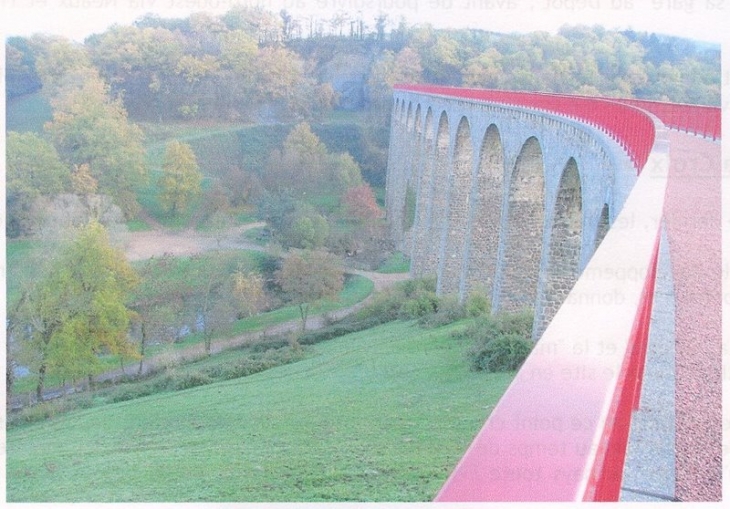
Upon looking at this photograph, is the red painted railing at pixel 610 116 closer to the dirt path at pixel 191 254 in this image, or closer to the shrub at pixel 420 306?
the shrub at pixel 420 306

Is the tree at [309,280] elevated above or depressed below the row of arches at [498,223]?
below

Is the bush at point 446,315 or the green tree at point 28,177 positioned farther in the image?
the green tree at point 28,177

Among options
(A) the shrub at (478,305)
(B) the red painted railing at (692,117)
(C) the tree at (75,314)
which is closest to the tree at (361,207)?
(C) the tree at (75,314)

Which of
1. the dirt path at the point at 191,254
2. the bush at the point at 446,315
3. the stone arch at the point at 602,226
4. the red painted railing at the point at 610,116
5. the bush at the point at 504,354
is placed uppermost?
the red painted railing at the point at 610,116

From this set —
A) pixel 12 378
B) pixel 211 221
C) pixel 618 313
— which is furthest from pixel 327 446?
pixel 211 221

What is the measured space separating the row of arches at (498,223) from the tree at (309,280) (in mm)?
3518

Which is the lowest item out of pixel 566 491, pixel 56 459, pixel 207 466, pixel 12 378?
pixel 12 378

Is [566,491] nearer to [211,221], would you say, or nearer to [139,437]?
[139,437]

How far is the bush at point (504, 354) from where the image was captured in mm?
13578

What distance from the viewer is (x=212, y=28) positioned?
59.8m

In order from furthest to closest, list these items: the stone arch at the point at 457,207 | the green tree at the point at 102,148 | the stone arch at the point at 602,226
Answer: the green tree at the point at 102,148, the stone arch at the point at 457,207, the stone arch at the point at 602,226

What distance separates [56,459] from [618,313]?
11.8m

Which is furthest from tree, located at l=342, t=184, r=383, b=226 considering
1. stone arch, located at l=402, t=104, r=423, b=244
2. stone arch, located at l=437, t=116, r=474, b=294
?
stone arch, located at l=437, t=116, r=474, b=294

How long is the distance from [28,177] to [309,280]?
14188 mm
